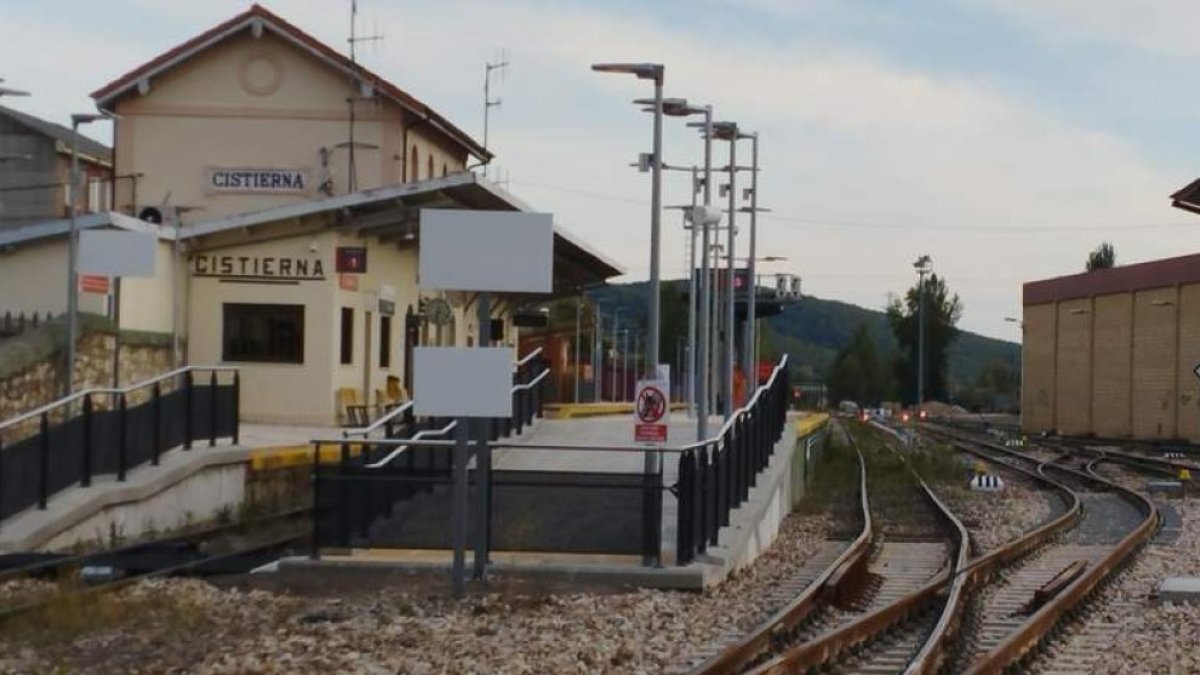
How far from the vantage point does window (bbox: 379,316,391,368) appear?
36.0m

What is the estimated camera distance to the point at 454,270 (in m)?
14.5

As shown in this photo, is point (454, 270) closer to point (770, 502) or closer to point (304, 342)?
point (770, 502)

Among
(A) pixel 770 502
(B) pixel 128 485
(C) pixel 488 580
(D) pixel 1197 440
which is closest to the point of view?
(C) pixel 488 580

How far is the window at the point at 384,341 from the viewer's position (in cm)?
3600

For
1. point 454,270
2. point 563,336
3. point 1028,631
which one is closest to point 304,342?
point 454,270

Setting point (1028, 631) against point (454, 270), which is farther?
point (454, 270)

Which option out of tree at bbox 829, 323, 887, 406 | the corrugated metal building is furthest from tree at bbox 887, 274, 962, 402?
the corrugated metal building

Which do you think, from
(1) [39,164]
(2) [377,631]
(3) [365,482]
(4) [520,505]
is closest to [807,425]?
(4) [520,505]

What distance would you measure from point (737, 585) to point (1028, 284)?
245 feet

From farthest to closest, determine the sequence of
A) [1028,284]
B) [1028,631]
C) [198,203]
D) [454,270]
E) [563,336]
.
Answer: [1028,284]
[563,336]
[198,203]
[454,270]
[1028,631]

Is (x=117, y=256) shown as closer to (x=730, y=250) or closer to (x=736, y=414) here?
(x=736, y=414)

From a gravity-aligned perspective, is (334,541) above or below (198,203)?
below

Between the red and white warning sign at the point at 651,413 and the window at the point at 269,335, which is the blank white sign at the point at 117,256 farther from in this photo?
the window at the point at 269,335

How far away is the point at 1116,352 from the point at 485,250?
212 ft
